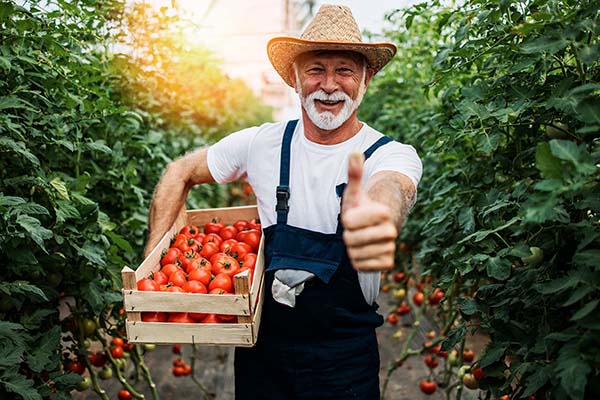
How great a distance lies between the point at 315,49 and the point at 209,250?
2.86 ft

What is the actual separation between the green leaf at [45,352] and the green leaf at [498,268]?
1.53 meters

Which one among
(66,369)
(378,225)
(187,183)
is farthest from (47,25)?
(378,225)

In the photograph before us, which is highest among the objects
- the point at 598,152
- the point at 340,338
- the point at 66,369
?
the point at 598,152

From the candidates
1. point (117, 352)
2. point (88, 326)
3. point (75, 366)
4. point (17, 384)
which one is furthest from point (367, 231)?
point (117, 352)

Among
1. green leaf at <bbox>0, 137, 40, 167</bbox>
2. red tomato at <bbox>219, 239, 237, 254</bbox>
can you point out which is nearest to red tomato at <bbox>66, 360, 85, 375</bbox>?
red tomato at <bbox>219, 239, 237, 254</bbox>

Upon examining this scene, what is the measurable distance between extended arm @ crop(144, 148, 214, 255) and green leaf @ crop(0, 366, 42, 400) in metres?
0.74

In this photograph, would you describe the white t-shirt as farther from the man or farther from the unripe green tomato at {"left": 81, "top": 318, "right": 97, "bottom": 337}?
the unripe green tomato at {"left": 81, "top": 318, "right": 97, "bottom": 337}

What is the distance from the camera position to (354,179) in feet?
4.26

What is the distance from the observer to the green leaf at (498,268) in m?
1.89

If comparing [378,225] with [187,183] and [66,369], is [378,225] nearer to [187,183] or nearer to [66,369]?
[187,183]

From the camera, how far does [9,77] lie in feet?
7.53

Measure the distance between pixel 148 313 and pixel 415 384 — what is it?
265cm

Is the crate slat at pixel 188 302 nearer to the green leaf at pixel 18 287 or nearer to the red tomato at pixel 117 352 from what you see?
the green leaf at pixel 18 287

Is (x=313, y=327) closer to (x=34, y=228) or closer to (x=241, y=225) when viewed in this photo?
(x=241, y=225)
